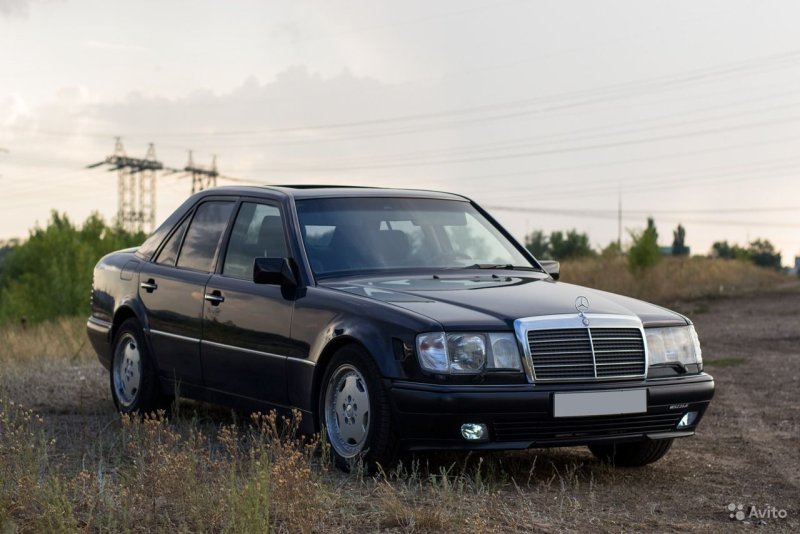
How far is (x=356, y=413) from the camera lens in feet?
21.6

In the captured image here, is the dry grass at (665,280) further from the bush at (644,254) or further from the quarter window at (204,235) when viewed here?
the quarter window at (204,235)

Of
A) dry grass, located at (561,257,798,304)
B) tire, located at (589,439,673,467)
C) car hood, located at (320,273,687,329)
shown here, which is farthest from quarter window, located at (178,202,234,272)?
dry grass, located at (561,257,798,304)

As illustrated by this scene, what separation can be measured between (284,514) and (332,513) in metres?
0.27

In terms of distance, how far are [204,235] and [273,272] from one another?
60.4 inches

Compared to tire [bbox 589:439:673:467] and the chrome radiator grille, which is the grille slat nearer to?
the chrome radiator grille

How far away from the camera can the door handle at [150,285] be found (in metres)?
8.83

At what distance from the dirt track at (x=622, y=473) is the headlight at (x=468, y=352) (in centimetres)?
63

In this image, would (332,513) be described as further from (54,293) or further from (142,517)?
(54,293)

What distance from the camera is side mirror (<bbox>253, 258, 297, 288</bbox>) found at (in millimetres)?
7211

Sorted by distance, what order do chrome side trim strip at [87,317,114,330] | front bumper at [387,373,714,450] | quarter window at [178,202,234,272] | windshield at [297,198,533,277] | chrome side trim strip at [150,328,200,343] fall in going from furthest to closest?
chrome side trim strip at [87,317,114,330] < quarter window at [178,202,234,272] < chrome side trim strip at [150,328,200,343] < windshield at [297,198,533,277] < front bumper at [387,373,714,450]

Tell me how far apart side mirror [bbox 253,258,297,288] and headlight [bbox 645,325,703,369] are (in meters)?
2.14

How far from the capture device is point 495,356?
20.7ft

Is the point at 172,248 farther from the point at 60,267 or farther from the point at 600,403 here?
the point at 60,267

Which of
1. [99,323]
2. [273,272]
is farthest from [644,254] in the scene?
[273,272]
